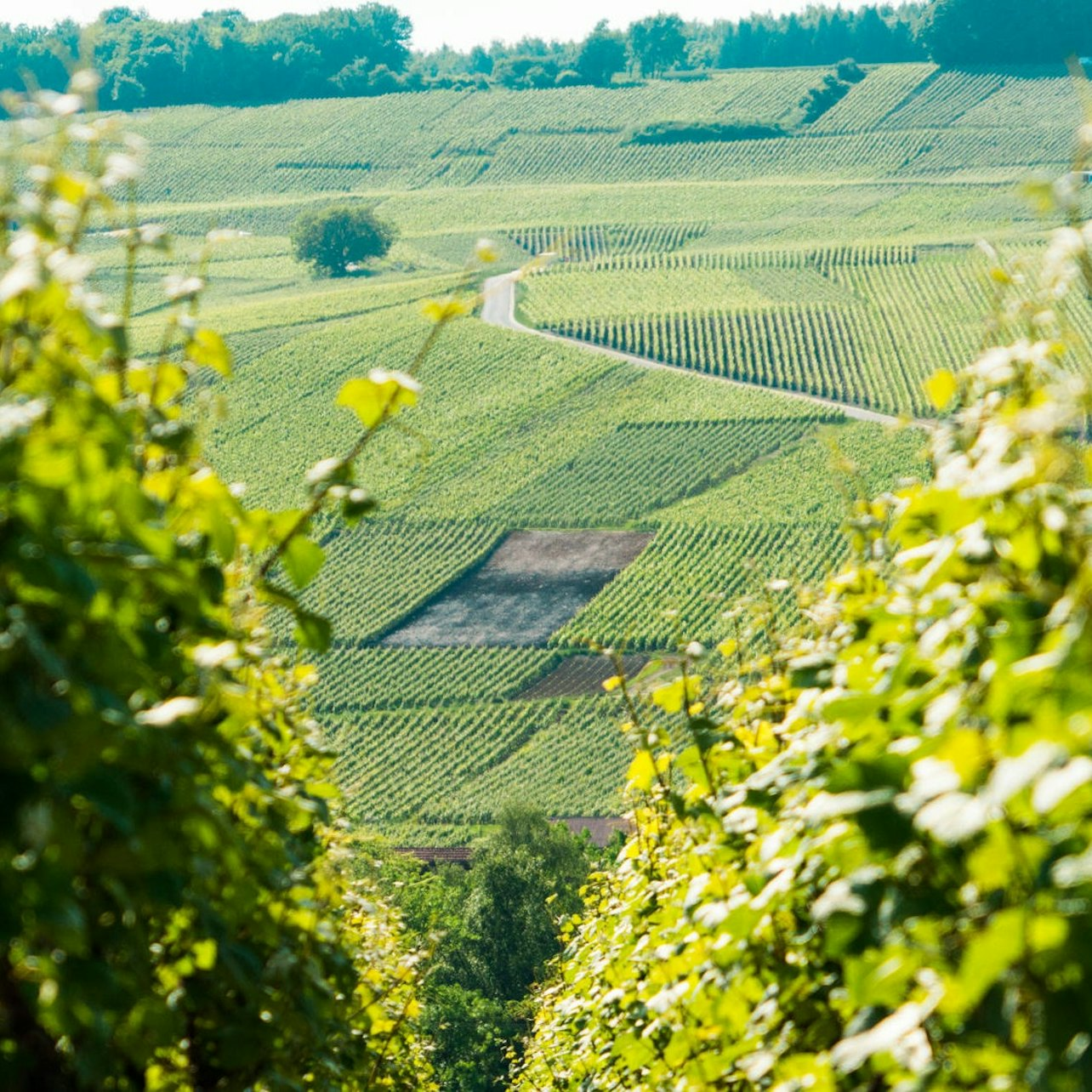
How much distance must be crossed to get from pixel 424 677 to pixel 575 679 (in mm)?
6240

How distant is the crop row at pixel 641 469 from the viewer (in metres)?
78.5

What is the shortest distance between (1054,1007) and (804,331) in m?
103

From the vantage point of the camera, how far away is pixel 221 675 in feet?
10.4

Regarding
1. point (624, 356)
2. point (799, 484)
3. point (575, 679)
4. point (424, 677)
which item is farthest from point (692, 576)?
point (624, 356)

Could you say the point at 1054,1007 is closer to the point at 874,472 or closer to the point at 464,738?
the point at 464,738

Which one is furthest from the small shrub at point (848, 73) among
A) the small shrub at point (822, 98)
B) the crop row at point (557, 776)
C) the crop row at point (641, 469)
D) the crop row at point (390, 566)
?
the crop row at point (557, 776)

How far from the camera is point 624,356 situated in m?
102

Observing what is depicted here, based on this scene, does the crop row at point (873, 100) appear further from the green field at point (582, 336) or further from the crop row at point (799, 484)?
the crop row at point (799, 484)

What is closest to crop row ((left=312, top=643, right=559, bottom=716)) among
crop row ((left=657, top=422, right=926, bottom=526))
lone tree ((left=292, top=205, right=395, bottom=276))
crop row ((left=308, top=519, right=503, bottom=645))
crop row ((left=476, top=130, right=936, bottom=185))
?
crop row ((left=308, top=519, right=503, bottom=645))

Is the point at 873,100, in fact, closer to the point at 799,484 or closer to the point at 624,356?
the point at 624,356

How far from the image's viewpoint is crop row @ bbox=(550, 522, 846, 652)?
215ft

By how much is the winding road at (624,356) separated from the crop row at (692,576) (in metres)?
11.9

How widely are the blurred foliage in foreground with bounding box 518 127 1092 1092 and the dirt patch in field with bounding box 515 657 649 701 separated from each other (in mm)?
56715

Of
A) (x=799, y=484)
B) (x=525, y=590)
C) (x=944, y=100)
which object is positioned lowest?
(x=525, y=590)
